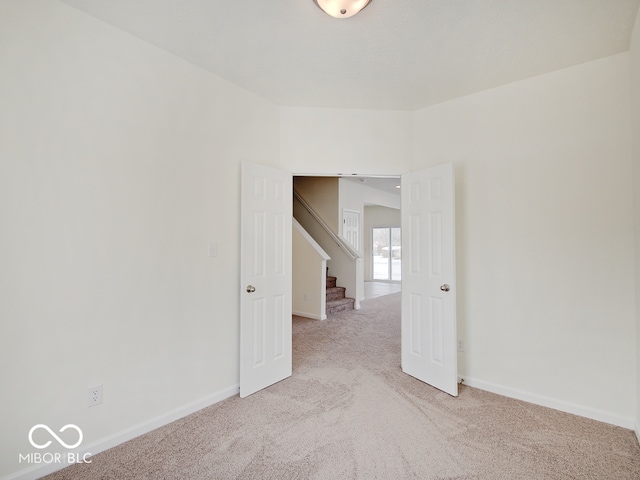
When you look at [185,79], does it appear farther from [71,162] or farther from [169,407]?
[169,407]

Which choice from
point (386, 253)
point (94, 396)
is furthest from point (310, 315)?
point (386, 253)

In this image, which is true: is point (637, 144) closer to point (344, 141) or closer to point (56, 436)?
point (344, 141)

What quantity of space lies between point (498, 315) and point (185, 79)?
10.6ft

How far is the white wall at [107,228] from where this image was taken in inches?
63.8

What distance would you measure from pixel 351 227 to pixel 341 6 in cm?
593

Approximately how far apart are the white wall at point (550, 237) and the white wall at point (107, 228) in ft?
7.12

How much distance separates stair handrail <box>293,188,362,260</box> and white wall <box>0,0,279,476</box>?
3880 mm

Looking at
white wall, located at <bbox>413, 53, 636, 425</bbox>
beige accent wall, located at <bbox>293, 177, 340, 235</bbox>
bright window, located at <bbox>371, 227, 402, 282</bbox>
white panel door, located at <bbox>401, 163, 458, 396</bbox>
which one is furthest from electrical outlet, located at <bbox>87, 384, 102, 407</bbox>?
bright window, located at <bbox>371, 227, 402, 282</bbox>

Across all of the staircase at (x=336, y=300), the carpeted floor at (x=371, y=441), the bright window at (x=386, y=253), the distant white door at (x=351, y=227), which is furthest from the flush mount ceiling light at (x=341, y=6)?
the bright window at (x=386, y=253)

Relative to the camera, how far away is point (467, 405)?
7.93 feet

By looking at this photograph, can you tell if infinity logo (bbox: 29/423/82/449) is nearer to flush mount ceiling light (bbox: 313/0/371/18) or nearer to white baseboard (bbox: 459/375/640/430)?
flush mount ceiling light (bbox: 313/0/371/18)

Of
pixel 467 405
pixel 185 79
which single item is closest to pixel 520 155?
pixel 467 405

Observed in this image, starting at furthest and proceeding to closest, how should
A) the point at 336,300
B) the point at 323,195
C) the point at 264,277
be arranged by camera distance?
the point at 323,195 → the point at 336,300 → the point at 264,277

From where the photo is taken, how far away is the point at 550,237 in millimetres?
2453
